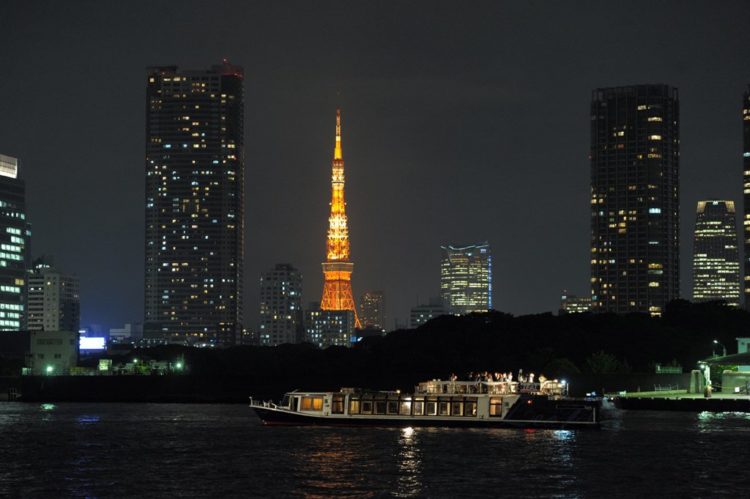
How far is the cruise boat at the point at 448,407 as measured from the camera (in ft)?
398

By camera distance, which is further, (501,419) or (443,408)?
(443,408)

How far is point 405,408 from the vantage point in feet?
413

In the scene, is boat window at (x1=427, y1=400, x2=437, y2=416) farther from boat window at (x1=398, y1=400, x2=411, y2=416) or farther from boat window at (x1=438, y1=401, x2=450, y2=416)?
boat window at (x1=398, y1=400, x2=411, y2=416)

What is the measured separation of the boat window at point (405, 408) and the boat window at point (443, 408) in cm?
284

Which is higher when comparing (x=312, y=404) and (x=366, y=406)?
(x=312, y=404)

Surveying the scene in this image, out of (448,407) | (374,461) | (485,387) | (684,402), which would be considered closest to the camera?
(374,461)

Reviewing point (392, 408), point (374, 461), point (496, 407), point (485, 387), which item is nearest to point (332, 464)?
point (374, 461)

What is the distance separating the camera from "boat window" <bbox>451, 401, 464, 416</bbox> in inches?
4867

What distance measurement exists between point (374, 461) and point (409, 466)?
13.9ft

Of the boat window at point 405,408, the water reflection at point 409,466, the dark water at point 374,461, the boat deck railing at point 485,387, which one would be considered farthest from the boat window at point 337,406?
the water reflection at point 409,466

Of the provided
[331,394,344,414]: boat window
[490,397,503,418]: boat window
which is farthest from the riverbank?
[331,394,344,414]: boat window

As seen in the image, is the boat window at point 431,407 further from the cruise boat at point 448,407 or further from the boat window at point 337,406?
the boat window at point 337,406

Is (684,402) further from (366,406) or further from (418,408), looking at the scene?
(366,406)

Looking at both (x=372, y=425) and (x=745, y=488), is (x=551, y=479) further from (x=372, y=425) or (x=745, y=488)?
(x=372, y=425)
